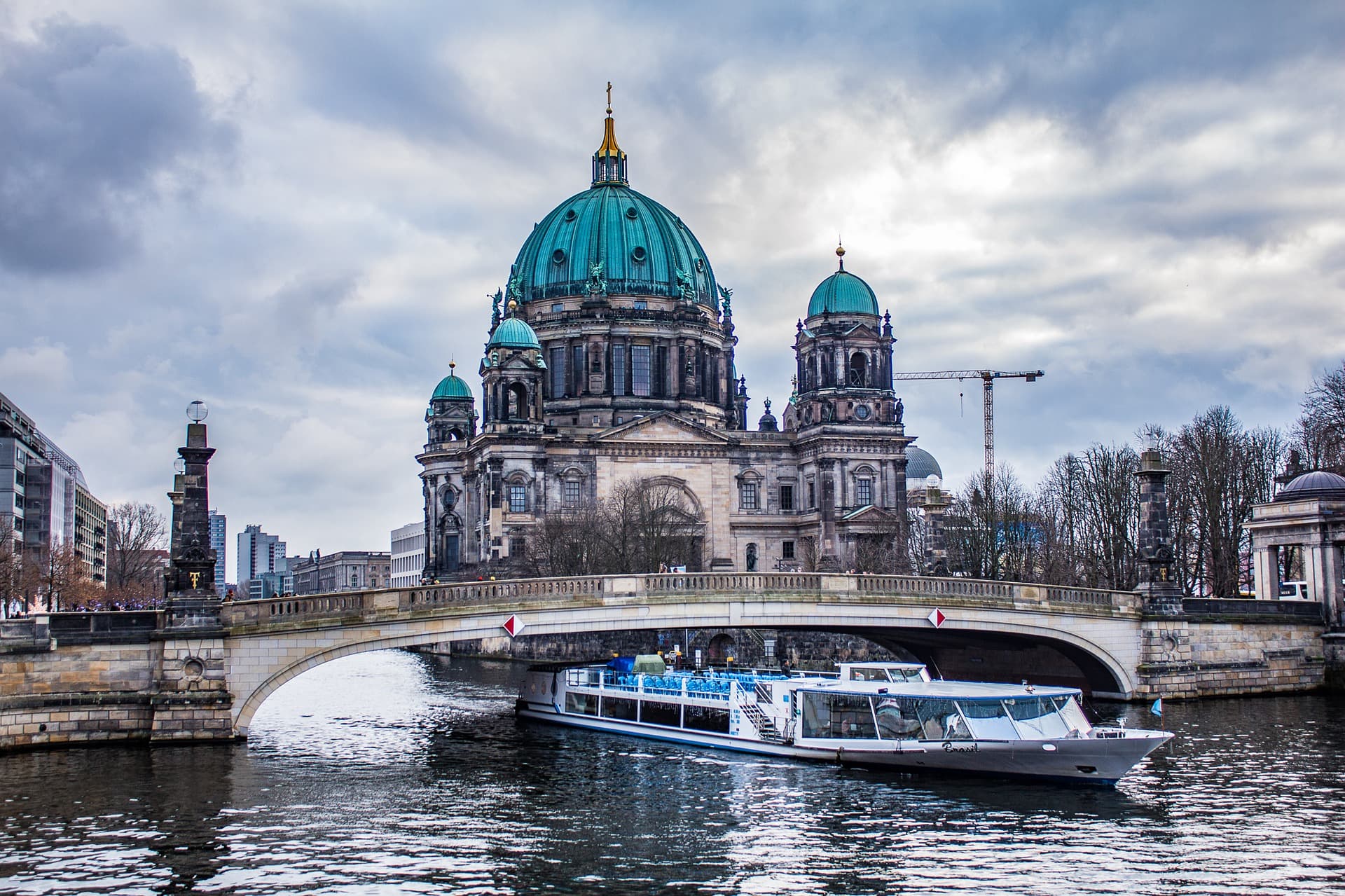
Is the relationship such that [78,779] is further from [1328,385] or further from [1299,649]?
[1328,385]

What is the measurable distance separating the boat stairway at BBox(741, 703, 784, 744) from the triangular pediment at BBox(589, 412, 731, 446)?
6482cm

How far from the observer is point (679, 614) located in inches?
2023

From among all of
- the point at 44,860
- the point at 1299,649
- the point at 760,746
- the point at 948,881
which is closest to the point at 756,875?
the point at 948,881

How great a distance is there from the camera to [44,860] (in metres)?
30.5

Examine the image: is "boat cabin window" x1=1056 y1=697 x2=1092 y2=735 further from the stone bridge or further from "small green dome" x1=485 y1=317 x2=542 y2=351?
"small green dome" x1=485 y1=317 x2=542 y2=351

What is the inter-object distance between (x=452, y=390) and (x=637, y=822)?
101753mm

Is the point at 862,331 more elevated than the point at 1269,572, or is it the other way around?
the point at 862,331

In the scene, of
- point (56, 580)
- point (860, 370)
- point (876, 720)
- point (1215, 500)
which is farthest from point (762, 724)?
point (860, 370)

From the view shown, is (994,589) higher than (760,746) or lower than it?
higher

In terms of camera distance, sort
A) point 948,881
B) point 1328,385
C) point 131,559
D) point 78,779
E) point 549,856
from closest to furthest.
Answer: point 948,881 → point 549,856 → point 78,779 → point 1328,385 → point 131,559

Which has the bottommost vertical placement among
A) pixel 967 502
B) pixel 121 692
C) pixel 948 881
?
pixel 948 881

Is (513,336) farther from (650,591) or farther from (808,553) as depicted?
(650,591)

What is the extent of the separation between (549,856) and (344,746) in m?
19.9

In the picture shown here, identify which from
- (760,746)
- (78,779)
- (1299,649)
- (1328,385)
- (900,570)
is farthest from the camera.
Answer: (900,570)
